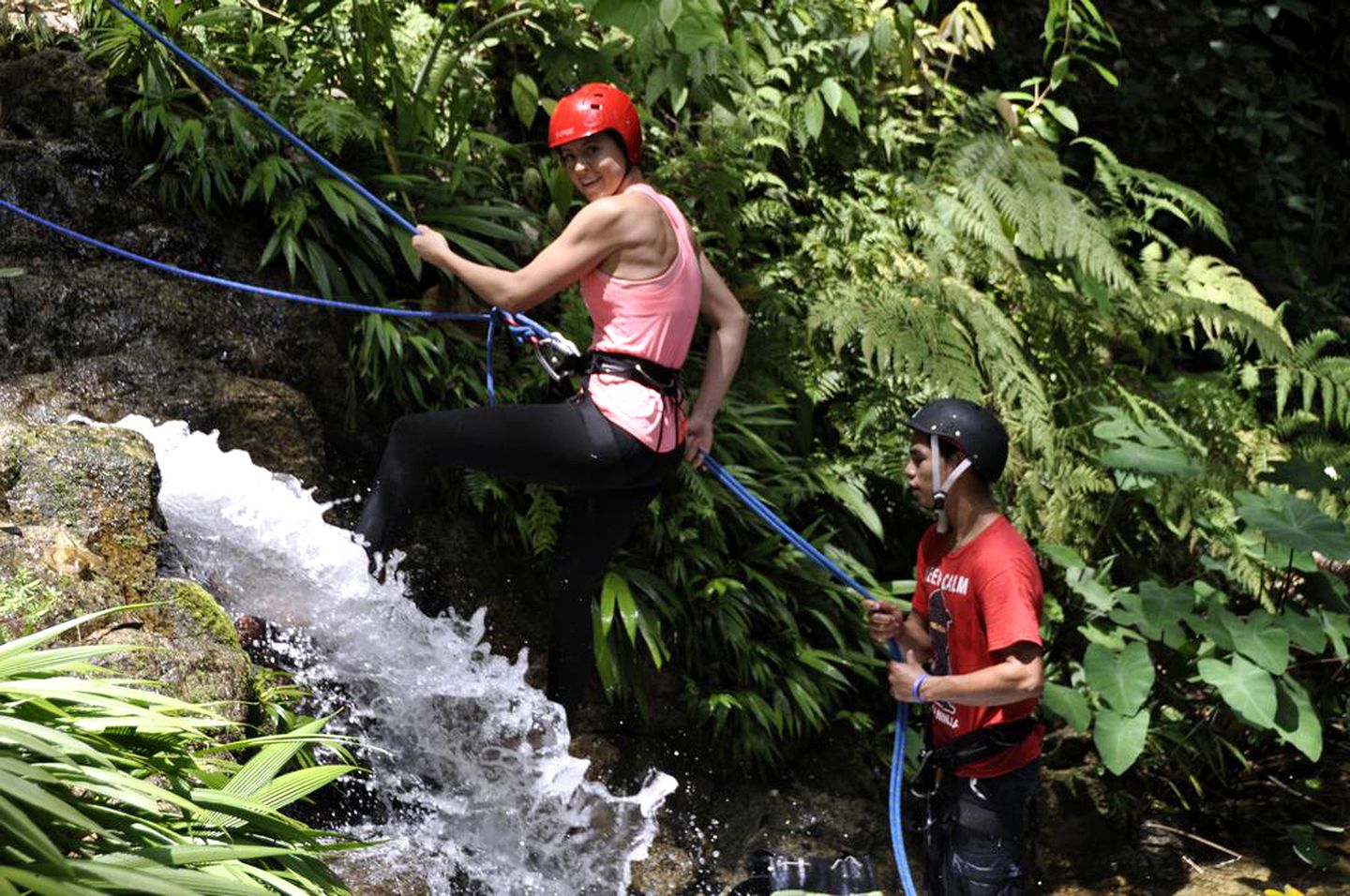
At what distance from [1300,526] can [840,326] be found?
1810mm

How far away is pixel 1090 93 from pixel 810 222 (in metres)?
2.77

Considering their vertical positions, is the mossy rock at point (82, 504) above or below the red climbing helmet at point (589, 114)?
below

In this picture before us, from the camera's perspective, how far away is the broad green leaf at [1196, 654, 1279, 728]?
5008 millimetres

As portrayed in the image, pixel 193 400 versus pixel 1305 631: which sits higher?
pixel 193 400

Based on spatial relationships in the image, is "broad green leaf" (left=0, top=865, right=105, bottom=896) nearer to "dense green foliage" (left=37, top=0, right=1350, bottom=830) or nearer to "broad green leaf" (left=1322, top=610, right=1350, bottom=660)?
"dense green foliage" (left=37, top=0, right=1350, bottom=830)

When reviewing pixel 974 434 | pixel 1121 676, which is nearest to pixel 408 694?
pixel 974 434

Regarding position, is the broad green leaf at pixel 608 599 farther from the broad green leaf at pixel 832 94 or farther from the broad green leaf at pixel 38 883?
the broad green leaf at pixel 38 883

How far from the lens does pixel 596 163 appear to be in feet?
12.9

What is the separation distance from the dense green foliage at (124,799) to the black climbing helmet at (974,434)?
1.68 m

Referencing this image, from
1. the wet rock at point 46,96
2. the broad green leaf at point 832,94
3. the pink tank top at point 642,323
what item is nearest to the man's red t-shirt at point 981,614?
the pink tank top at point 642,323

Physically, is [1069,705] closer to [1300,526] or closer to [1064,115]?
[1300,526]

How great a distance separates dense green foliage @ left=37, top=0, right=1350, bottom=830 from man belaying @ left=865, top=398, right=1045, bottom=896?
134 cm

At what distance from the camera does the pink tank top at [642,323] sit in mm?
3951

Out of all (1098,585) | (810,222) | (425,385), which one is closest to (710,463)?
(425,385)
